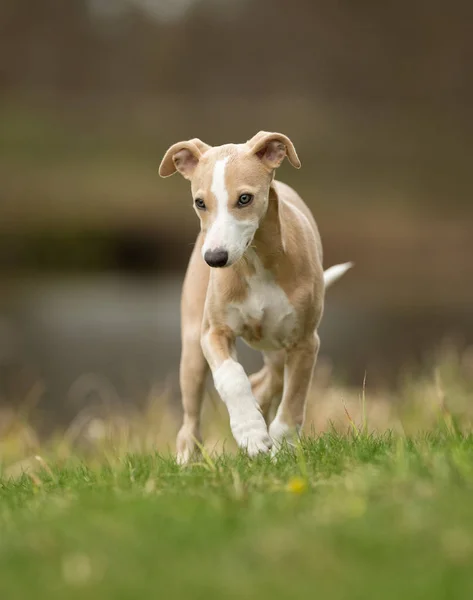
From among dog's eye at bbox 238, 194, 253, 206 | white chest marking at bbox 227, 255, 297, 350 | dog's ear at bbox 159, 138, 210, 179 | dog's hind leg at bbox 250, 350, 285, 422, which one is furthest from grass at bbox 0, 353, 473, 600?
dog's ear at bbox 159, 138, 210, 179

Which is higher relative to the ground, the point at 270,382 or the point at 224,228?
the point at 224,228

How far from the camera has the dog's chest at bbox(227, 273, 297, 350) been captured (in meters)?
5.10

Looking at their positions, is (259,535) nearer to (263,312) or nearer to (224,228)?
(224,228)

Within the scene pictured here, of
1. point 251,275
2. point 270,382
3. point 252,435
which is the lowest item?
point 270,382

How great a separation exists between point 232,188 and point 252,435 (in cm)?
108

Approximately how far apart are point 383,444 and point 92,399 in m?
7.33

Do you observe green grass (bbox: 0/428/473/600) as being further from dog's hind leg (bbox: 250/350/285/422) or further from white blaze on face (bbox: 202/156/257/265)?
dog's hind leg (bbox: 250/350/285/422)

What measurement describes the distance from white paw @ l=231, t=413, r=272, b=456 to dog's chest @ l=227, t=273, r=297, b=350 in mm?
517

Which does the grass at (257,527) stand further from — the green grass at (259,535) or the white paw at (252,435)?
the white paw at (252,435)

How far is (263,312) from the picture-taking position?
511 centimetres

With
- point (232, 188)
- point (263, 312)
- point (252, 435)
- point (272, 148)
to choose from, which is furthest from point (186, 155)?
point (252, 435)

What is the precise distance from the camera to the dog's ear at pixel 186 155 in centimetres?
509

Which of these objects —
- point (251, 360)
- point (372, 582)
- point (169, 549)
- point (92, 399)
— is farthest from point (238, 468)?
point (251, 360)

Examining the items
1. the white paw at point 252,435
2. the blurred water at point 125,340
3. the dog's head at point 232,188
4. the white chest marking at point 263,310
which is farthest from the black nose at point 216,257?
the blurred water at point 125,340
